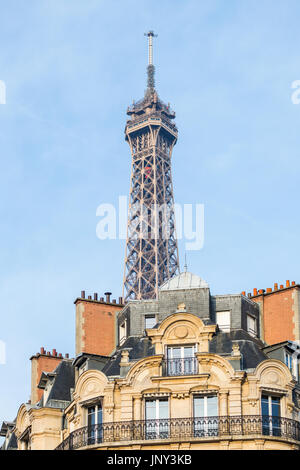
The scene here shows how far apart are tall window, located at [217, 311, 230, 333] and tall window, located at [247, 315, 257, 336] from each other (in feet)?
3.63

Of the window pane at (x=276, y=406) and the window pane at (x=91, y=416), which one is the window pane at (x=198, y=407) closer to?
the window pane at (x=276, y=406)

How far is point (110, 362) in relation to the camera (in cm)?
4338

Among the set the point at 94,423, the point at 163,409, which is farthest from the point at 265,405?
the point at 94,423

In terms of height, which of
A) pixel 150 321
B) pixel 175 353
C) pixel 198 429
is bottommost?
pixel 198 429

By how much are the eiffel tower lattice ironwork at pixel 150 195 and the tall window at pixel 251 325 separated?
76757 millimetres

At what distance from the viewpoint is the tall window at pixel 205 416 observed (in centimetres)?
3962

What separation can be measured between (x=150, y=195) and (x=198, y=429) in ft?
305

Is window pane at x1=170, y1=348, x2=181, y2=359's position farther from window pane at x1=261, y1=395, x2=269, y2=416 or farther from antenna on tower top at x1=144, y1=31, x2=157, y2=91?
antenna on tower top at x1=144, y1=31, x2=157, y2=91

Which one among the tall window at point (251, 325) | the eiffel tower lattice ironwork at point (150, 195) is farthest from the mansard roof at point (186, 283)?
the eiffel tower lattice ironwork at point (150, 195)

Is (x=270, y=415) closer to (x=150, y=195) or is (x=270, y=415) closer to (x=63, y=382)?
(x=63, y=382)

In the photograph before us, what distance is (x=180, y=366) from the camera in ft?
135

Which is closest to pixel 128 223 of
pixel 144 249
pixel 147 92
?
pixel 144 249

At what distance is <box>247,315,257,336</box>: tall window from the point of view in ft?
148
